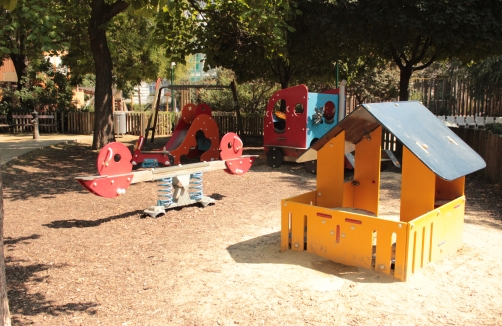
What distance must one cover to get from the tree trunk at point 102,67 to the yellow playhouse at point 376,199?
9.56 m

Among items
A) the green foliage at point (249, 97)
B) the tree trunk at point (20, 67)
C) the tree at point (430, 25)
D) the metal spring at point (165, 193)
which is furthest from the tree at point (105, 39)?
the green foliage at point (249, 97)

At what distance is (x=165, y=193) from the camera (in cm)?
756

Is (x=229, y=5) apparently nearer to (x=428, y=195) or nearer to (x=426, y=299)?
(x=428, y=195)

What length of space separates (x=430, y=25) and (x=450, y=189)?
7.48 metres

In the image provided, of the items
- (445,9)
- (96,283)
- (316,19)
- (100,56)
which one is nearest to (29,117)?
(100,56)

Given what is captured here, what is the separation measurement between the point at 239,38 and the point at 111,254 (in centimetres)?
1061

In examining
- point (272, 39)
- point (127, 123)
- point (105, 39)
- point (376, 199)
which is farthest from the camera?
point (127, 123)

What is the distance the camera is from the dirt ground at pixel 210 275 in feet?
13.2

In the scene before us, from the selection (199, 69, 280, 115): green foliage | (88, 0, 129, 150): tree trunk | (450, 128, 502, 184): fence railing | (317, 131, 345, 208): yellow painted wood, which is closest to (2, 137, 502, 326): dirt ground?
(317, 131, 345, 208): yellow painted wood

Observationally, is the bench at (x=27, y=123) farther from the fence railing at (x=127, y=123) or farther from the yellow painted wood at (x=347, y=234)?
the yellow painted wood at (x=347, y=234)

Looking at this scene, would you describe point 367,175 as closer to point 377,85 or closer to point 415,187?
point 415,187

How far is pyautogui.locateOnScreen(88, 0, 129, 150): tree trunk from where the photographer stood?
45.0ft

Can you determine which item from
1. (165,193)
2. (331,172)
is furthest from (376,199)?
(165,193)

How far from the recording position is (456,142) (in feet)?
18.9
